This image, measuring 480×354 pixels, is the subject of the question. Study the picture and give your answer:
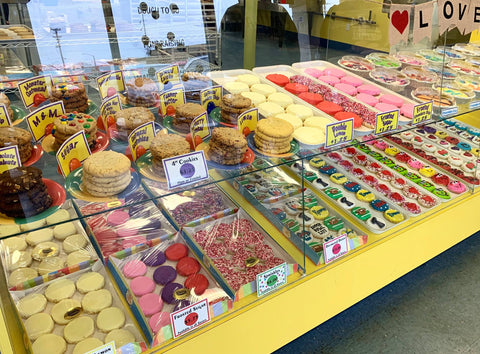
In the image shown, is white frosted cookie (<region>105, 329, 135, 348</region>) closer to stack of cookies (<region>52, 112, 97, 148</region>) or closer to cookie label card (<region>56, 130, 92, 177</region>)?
cookie label card (<region>56, 130, 92, 177</region>)

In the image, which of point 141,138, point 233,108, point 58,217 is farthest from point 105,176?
point 233,108

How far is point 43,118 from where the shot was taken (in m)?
1.68

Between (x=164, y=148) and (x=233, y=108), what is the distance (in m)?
0.52

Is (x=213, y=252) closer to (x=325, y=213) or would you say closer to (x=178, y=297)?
(x=178, y=297)

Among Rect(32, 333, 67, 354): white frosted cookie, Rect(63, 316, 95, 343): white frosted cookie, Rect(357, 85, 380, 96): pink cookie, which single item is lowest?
Rect(63, 316, 95, 343): white frosted cookie

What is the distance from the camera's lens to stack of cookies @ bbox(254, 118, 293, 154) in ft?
5.52

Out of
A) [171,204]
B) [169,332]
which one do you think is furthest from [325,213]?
[169,332]

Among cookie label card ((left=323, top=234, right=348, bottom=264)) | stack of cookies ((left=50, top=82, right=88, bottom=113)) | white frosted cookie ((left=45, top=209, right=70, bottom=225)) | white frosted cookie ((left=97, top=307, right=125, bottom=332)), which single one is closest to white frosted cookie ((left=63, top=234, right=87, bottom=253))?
white frosted cookie ((left=97, top=307, right=125, bottom=332))

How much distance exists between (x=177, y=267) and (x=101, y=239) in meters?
0.38

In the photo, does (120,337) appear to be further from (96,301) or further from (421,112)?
(421,112)

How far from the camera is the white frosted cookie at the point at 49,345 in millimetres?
1372

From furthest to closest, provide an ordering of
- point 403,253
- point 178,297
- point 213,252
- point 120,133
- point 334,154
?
1. point 334,154
2. point 403,253
3. point 213,252
4. point 120,133
5. point 178,297

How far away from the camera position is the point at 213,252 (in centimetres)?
183

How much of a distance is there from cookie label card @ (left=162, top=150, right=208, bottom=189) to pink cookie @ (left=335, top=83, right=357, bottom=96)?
49.2 inches
